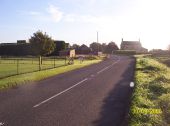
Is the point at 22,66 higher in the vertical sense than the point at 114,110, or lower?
lower

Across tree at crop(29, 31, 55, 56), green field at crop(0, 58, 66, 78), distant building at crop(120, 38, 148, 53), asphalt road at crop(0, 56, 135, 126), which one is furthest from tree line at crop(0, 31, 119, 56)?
asphalt road at crop(0, 56, 135, 126)

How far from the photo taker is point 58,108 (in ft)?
41.0

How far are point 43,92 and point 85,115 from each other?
5980mm

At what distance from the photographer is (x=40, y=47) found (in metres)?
52.5

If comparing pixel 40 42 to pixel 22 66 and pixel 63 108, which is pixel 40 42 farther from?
pixel 63 108

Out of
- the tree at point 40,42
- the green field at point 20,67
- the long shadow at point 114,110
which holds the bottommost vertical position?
the green field at point 20,67

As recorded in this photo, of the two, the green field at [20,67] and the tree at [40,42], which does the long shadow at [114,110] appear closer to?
the green field at [20,67]

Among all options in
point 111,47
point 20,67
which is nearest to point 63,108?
point 20,67

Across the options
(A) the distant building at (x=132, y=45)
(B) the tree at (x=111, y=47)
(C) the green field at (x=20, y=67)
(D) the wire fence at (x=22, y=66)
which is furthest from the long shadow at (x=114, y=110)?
(A) the distant building at (x=132, y=45)

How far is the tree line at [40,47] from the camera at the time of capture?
172ft

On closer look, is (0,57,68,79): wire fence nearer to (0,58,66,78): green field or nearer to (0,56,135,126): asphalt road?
(0,58,66,78): green field

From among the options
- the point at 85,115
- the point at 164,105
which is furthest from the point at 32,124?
the point at 164,105

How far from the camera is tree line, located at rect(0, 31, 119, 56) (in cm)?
5243

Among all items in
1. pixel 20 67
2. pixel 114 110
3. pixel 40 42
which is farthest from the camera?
pixel 40 42
